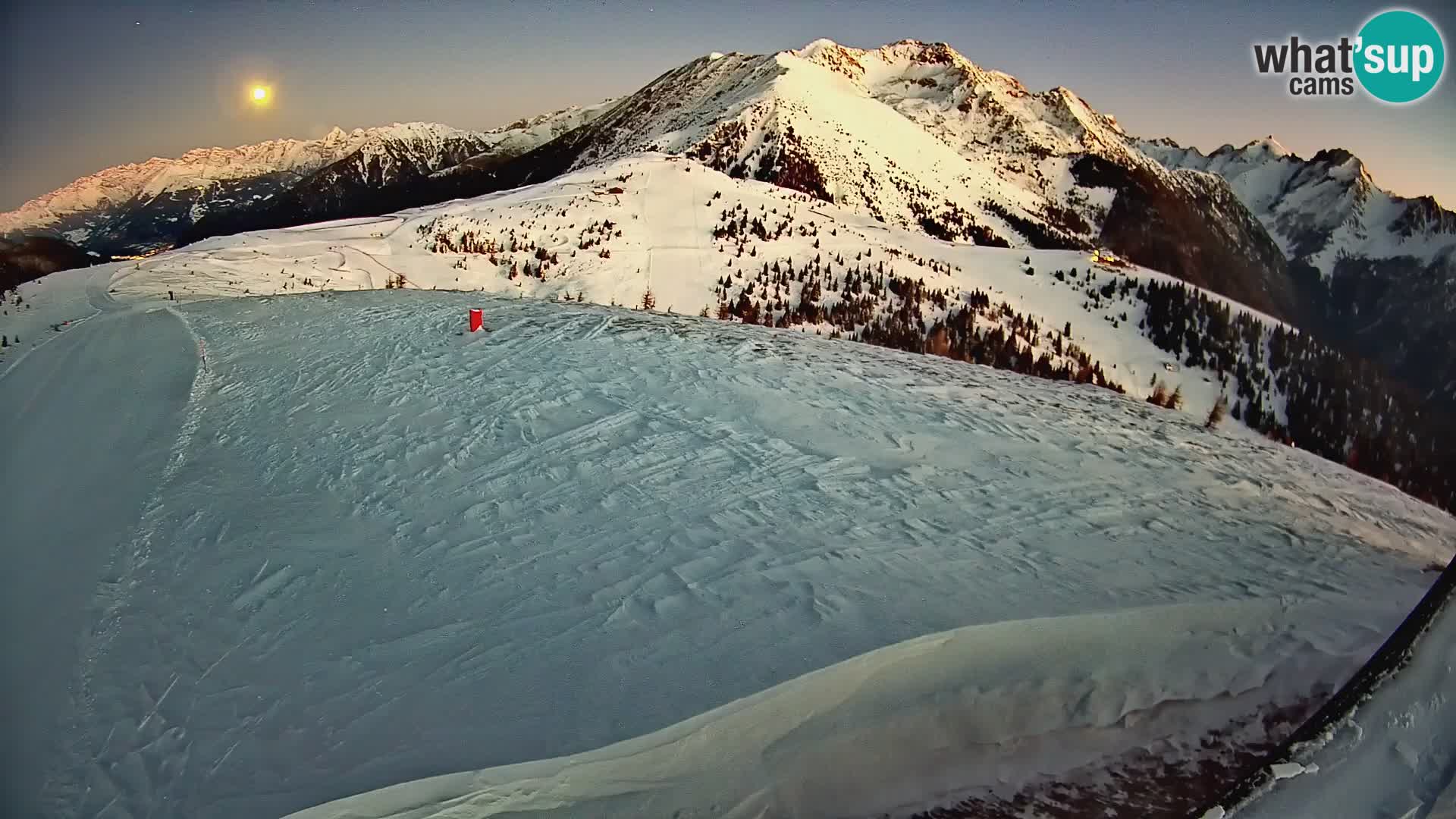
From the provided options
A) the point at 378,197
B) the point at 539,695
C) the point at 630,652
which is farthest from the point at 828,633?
the point at 378,197

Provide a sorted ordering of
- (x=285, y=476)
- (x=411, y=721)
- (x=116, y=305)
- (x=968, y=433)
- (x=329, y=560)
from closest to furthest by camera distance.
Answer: (x=411, y=721) → (x=329, y=560) → (x=285, y=476) → (x=968, y=433) → (x=116, y=305)

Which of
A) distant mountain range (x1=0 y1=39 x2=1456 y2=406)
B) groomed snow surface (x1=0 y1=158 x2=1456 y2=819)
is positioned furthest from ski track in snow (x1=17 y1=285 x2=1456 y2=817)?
distant mountain range (x1=0 y1=39 x2=1456 y2=406)

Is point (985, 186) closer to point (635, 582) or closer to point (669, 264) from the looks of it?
point (669, 264)

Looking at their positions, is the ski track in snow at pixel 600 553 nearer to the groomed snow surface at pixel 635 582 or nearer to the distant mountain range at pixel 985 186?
the groomed snow surface at pixel 635 582

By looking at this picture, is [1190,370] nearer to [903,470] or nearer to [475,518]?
[903,470]

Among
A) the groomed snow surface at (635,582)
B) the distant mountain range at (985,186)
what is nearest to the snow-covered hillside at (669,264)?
the distant mountain range at (985,186)

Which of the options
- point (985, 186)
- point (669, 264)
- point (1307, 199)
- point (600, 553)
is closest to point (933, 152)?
point (985, 186)
